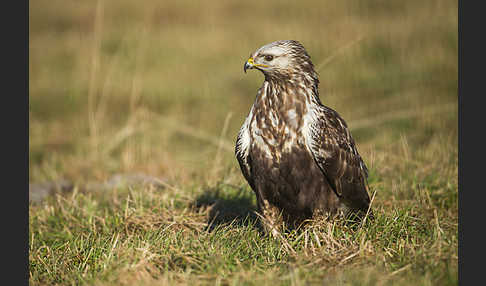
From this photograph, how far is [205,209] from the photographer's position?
5.38 meters

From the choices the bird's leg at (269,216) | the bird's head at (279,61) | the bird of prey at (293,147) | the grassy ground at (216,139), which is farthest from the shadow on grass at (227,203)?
the bird's head at (279,61)

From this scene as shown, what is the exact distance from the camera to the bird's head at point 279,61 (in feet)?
14.3

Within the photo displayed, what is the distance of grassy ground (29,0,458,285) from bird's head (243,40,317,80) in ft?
3.94

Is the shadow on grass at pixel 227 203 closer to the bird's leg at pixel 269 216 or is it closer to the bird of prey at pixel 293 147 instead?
the bird's leg at pixel 269 216

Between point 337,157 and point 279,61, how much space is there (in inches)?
35.3

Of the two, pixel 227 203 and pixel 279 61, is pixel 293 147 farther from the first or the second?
pixel 227 203

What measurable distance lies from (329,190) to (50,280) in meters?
2.25

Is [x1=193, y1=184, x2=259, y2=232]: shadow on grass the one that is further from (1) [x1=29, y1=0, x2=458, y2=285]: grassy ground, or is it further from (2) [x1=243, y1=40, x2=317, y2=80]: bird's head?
(2) [x1=243, y1=40, x2=317, y2=80]: bird's head

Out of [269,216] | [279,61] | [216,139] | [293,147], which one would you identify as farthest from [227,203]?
[216,139]

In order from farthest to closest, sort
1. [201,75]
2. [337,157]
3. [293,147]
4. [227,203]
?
[201,75] → [227,203] → [337,157] → [293,147]

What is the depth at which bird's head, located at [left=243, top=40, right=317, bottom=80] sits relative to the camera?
4.36m

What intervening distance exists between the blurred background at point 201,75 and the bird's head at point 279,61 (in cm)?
246

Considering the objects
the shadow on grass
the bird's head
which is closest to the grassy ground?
the shadow on grass

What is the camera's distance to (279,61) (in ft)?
14.3
